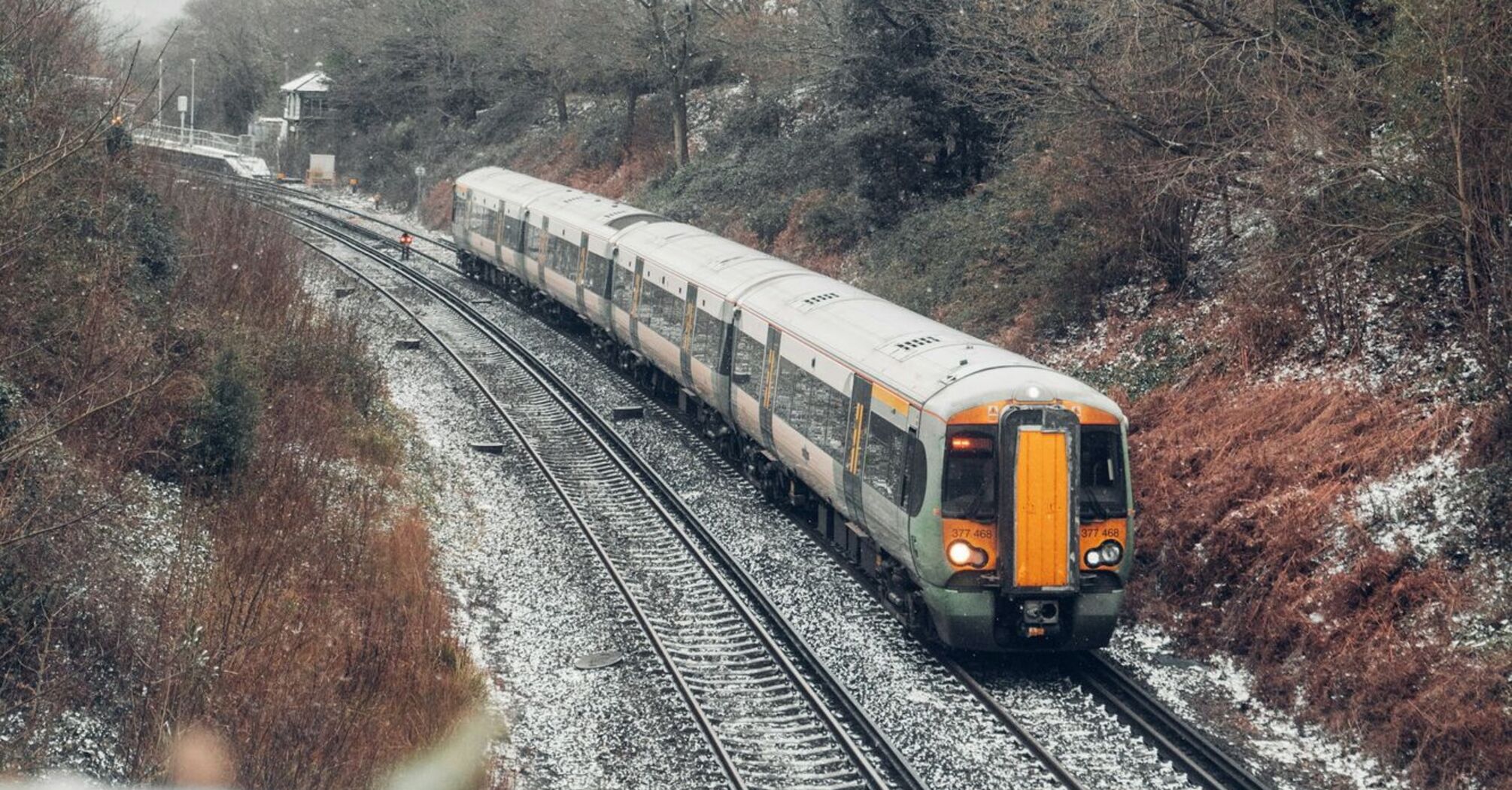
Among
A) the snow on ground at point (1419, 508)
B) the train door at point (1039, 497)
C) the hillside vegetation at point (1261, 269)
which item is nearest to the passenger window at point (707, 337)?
the hillside vegetation at point (1261, 269)

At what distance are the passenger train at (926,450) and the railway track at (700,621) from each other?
1.32 meters

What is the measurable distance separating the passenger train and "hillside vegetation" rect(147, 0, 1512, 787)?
202 centimetres

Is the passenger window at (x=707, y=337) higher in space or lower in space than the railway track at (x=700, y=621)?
higher

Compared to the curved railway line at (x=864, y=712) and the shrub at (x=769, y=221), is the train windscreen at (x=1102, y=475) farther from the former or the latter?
the shrub at (x=769, y=221)

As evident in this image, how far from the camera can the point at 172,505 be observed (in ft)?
49.2

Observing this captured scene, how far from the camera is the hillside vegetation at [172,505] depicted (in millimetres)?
9883

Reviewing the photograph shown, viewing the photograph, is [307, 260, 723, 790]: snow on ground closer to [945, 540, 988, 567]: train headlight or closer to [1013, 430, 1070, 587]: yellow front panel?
[945, 540, 988, 567]: train headlight


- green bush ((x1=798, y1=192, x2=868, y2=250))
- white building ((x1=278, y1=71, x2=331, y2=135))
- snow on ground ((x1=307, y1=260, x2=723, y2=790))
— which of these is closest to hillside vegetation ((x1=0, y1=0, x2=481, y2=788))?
snow on ground ((x1=307, y1=260, x2=723, y2=790))

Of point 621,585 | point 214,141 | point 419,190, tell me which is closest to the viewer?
point 621,585

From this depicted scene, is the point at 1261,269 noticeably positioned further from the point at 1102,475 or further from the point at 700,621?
the point at 700,621

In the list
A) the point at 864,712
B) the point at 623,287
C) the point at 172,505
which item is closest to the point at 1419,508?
the point at 864,712

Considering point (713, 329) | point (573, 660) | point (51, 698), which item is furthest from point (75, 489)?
point (713, 329)

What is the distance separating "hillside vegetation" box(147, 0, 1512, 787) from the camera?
12.6 meters

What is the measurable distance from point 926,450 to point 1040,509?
1134 mm
